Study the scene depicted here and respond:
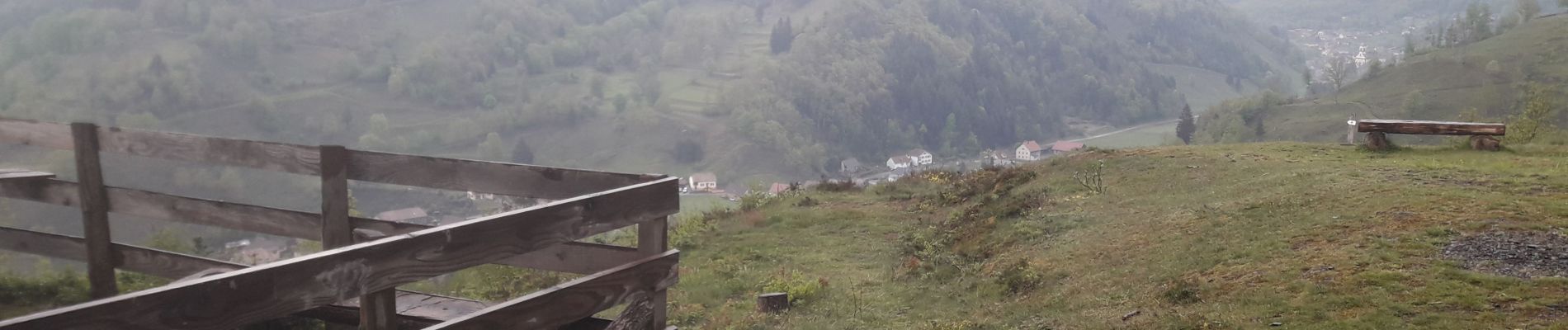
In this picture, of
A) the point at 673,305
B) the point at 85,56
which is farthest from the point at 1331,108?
the point at 85,56

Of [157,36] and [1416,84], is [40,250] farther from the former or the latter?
[157,36]

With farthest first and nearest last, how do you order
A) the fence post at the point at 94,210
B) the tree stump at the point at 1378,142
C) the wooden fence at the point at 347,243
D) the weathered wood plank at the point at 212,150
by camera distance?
the tree stump at the point at 1378,142 → the fence post at the point at 94,210 → the weathered wood plank at the point at 212,150 → the wooden fence at the point at 347,243

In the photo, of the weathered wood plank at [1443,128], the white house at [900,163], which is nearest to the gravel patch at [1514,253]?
the weathered wood plank at [1443,128]

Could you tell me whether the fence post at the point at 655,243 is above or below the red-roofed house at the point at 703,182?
above

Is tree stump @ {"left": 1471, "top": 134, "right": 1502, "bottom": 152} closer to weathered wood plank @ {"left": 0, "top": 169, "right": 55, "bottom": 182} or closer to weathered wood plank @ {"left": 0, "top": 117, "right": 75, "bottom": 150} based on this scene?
weathered wood plank @ {"left": 0, "top": 117, "right": 75, "bottom": 150}

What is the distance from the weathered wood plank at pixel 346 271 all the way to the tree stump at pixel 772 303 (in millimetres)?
6990

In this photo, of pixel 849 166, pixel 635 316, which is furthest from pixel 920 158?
pixel 635 316

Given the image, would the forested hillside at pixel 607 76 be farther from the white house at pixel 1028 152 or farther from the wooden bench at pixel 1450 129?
the wooden bench at pixel 1450 129

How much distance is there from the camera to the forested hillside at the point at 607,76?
4471 inches

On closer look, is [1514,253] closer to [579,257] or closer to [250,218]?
[579,257]

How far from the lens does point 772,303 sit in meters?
11.5

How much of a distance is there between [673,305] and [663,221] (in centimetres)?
751

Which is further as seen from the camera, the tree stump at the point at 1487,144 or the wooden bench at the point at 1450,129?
the tree stump at the point at 1487,144

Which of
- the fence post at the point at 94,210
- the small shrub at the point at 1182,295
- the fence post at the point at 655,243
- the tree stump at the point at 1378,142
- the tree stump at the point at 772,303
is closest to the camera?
the fence post at the point at 655,243
